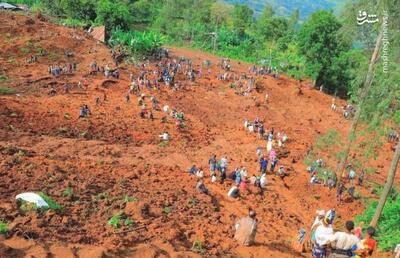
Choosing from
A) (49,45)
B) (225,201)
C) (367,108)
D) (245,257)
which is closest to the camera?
(245,257)

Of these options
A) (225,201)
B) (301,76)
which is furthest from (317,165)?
(301,76)

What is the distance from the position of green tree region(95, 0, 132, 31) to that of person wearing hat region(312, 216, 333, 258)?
3993 cm

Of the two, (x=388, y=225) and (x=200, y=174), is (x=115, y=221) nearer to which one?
(x=200, y=174)

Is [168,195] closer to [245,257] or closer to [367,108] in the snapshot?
[245,257]

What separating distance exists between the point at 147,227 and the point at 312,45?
119ft

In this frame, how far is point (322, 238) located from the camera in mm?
8781

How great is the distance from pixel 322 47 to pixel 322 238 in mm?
37870

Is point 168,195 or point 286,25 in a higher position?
point 286,25

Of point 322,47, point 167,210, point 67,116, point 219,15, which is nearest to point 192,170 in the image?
point 167,210

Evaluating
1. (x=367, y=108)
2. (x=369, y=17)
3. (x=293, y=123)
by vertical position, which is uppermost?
(x=369, y=17)

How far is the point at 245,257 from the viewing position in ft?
38.7

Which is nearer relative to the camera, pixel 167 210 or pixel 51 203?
pixel 51 203
